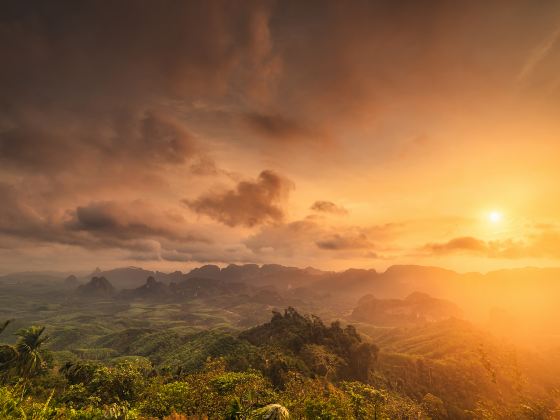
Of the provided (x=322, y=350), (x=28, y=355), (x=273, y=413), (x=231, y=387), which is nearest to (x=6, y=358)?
(x=28, y=355)

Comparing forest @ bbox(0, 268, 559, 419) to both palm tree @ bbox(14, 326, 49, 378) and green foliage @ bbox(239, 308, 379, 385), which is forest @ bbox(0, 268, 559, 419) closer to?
palm tree @ bbox(14, 326, 49, 378)

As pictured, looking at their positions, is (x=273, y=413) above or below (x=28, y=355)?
above

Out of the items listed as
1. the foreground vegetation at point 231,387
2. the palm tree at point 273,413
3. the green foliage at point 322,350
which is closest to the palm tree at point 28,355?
the foreground vegetation at point 231,387

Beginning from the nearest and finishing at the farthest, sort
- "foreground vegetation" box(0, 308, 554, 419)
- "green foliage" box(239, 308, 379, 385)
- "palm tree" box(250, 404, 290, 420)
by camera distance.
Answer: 1. "palm tree" box(250, 404, 290, 420)
2. "foreground vegetation" box(0, 308, 554, 419)
3. "green foliage" box(239, 308, 379, 385)

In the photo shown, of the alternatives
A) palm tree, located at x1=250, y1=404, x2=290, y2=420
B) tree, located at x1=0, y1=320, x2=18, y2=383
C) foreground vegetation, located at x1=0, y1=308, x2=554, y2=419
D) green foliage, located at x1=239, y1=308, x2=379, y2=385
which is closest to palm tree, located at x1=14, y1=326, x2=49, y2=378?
foreground vegetation, located at x1=0, y1=308, x2=554, y2=419

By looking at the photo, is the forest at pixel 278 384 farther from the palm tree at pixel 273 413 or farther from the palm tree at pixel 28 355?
the palm tree at pixel 28 355

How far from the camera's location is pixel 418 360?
170m

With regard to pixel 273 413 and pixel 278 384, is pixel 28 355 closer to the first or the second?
pixel 278 384

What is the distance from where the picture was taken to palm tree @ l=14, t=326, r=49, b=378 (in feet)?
259

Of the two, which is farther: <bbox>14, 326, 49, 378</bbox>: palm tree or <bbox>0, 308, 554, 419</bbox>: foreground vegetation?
<bbox>14, 326, 49, 378</bbox>: palm tree

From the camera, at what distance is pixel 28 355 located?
81.7 meters

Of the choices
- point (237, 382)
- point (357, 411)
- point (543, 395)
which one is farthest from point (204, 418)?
point (543, 395)

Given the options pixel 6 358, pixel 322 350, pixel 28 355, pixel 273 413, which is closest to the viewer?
pixel 273 413

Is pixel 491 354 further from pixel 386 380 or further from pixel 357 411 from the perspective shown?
pixel 357 411
